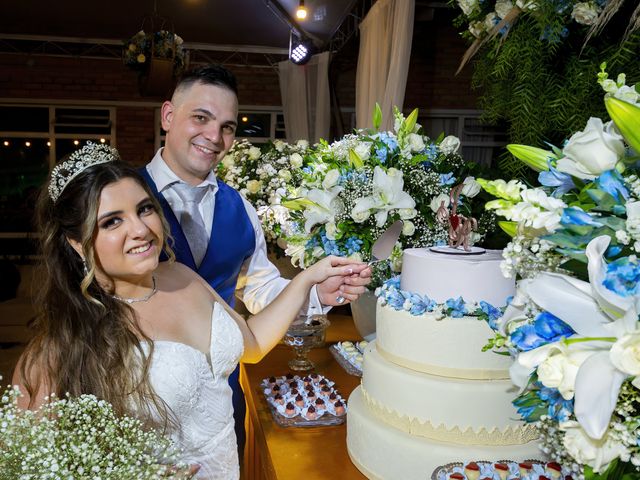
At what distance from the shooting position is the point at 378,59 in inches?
257

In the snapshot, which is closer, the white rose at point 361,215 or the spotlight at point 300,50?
the white rose at point 361,215

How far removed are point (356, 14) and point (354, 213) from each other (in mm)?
6624

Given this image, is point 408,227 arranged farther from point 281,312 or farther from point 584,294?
point 584,294

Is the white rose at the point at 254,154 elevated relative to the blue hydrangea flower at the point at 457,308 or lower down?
elevated

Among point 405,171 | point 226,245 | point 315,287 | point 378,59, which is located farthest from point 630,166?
point 378,59

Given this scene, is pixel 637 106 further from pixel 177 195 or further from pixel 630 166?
pixel 177 195

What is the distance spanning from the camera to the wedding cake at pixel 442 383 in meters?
1.64

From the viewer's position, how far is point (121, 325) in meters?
1.82

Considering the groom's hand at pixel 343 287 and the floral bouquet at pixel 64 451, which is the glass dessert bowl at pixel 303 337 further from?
the floral bouquet at pixel 64 451

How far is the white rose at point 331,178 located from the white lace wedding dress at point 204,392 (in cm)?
56

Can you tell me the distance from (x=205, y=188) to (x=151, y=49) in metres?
4.10

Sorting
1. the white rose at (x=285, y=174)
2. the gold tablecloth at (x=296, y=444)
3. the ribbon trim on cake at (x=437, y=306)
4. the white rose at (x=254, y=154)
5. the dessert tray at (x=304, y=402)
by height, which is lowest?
the gold tablecloth at (x=296, y=444)

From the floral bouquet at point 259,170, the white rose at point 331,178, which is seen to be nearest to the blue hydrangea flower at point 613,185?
the white rose at point 331,178

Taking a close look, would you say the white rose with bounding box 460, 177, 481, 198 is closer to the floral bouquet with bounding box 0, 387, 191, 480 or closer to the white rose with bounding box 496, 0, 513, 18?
the white rose with bounding box 496, 0, 513, 18
